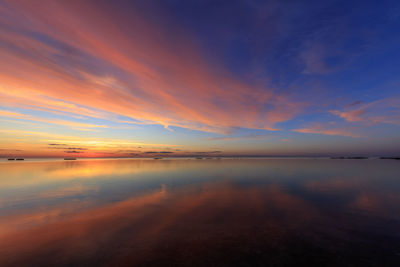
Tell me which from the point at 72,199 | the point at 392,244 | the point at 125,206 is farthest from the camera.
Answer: the point at 72,199

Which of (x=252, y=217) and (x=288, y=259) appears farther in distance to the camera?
(x=252, y=217)

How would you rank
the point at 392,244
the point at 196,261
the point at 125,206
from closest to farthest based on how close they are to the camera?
the point at 196,261 → the point at 392,244 → the point at 125,206

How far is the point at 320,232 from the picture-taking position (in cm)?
1189

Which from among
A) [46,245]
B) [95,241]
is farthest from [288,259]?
[46,245]

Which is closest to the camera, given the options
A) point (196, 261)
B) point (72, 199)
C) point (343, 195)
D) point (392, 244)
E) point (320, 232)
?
point (196, 261)

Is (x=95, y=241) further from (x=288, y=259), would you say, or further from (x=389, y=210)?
(x=389, y=210)

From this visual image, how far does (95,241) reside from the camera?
35.5 feet

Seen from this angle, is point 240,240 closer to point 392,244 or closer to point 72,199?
point 392,244

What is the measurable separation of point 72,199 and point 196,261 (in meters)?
19.6

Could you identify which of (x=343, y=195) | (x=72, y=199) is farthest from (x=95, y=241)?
(x=343, y=195)

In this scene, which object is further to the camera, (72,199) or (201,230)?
(72,199)

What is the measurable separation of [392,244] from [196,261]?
11216mm

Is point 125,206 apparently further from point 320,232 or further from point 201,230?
point 320,232

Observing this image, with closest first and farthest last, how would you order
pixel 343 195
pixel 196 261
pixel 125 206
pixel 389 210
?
1. pixel 196 261
2. pixel 389 210
3. pixel 125 206
4. pixel 343 195
